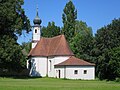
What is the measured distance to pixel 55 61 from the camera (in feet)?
225

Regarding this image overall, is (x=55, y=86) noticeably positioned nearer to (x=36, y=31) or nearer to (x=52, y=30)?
(x=36, y=31)

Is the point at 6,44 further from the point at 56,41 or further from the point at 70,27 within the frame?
the point at 70,27

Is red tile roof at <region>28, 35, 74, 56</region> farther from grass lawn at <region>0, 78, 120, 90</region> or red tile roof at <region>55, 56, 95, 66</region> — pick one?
grass lawn at <region>0, 78, 120, 90</region>

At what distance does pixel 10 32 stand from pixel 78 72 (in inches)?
618

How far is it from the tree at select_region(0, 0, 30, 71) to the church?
9.61 metres

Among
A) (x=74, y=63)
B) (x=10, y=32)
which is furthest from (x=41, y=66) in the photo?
(x=10, y=32)

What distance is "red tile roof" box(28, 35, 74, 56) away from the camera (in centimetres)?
6794

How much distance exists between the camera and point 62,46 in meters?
68.5

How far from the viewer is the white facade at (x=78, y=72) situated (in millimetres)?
62594

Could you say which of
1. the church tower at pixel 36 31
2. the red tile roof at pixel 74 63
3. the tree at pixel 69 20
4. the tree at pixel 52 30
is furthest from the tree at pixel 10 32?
the tree at pixel 52 30

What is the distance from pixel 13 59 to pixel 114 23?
2023 centimetres

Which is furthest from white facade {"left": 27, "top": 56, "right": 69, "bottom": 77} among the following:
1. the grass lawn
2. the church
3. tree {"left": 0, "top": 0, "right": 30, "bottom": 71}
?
the grass lawn

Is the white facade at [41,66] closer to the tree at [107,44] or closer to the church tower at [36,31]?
the church tower at [36,31]

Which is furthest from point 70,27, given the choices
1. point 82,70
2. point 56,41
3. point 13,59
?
point 13,59
